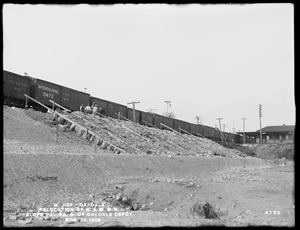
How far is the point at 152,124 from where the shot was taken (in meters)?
41.8

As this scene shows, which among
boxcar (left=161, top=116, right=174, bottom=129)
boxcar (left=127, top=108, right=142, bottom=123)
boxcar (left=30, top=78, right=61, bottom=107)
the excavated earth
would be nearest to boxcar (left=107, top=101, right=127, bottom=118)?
boxcar (left=127, top=108, right=142, bottom=123)

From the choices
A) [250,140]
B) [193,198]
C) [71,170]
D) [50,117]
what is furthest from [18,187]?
[250,140]

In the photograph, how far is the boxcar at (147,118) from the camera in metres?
40.2

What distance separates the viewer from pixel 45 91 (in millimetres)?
24594

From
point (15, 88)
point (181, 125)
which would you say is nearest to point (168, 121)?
point (181, 125)

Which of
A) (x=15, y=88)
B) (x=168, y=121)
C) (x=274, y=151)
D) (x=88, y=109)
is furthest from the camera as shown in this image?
(x=274, y=151)

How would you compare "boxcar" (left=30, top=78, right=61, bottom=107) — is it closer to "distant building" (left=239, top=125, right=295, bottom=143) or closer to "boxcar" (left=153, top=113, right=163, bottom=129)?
"boxcar" (left=153, top=113, right=163, bottom=129)

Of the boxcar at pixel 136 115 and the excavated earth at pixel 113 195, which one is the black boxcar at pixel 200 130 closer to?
the boxcar at pixel 136 115

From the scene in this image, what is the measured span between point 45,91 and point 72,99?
3992mm

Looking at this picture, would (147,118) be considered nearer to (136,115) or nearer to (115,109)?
(136,115)

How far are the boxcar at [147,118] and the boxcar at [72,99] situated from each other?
11.1m

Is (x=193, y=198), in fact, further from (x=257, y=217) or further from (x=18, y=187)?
(x=18, y=187)

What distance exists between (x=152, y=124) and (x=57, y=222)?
35.1 metres

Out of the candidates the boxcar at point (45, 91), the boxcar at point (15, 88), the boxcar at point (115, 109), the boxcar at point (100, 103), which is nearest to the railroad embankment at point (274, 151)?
the boxcar at point (115, 109)
